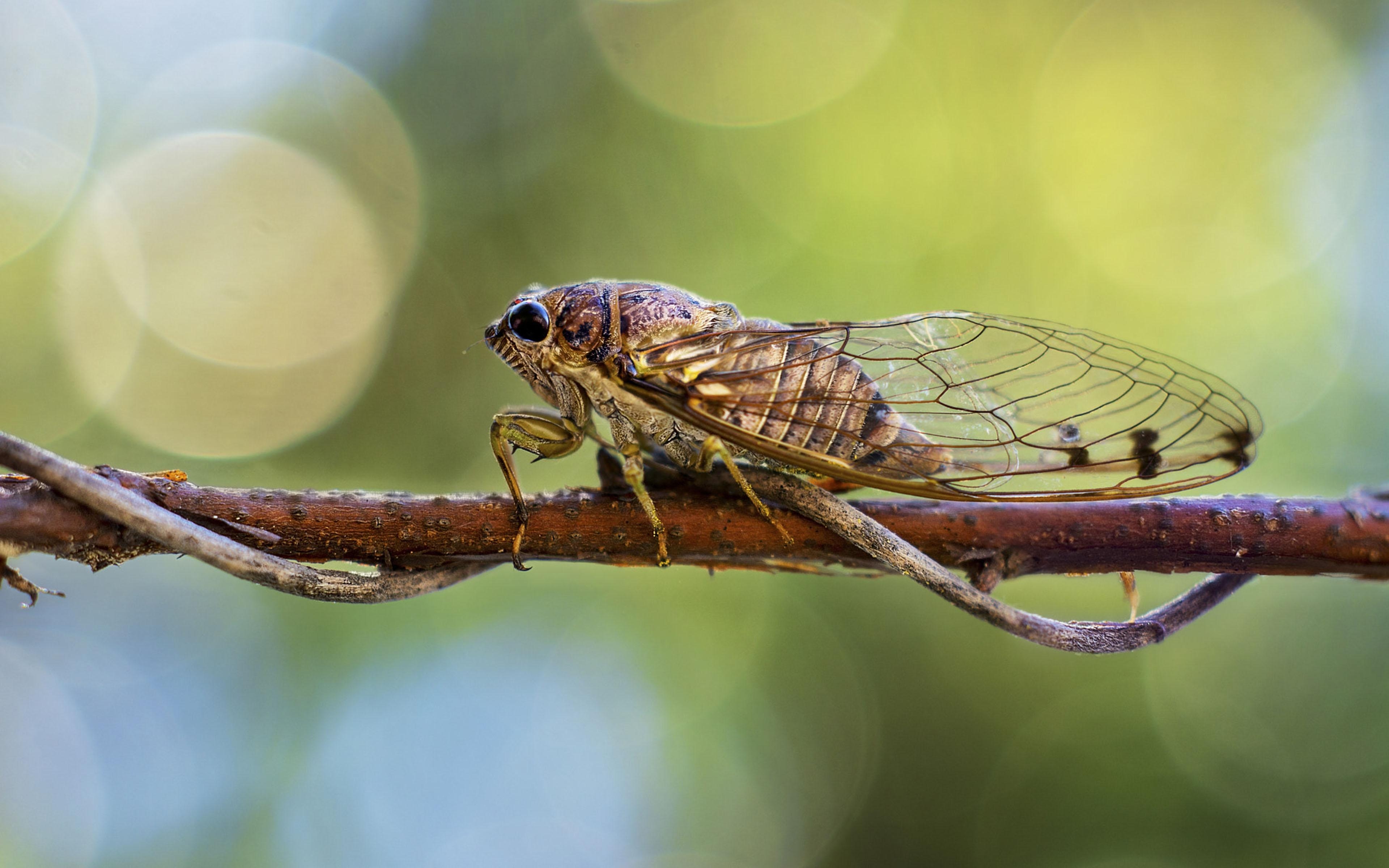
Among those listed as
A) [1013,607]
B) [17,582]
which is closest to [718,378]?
[1013,607]

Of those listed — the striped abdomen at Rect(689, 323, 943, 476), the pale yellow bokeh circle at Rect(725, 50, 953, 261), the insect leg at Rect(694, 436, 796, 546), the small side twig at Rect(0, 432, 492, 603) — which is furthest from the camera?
the pale yellow bokeh circle at Rect(725, 50, 953, 261)

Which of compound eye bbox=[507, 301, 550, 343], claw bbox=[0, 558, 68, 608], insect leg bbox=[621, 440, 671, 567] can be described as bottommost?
claw bbox=[0, 558, 68, 608]

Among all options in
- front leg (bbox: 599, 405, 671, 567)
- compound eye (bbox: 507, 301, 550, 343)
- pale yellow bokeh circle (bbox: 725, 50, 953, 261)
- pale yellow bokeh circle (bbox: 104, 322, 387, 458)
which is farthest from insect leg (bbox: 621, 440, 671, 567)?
pale yellow bokeh circle (bbox: 725, 50, 953, 261)

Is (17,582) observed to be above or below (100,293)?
below

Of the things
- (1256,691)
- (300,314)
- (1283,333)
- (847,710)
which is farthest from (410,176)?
(1256,691)

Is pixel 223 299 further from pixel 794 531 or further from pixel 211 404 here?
pixel 794 531

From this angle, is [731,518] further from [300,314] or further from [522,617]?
[300,314]

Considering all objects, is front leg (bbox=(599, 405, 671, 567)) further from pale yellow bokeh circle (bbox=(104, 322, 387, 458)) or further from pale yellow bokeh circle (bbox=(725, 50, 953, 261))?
pale yellow bokeh circle (bbox=(725, 50, 953, 261))
